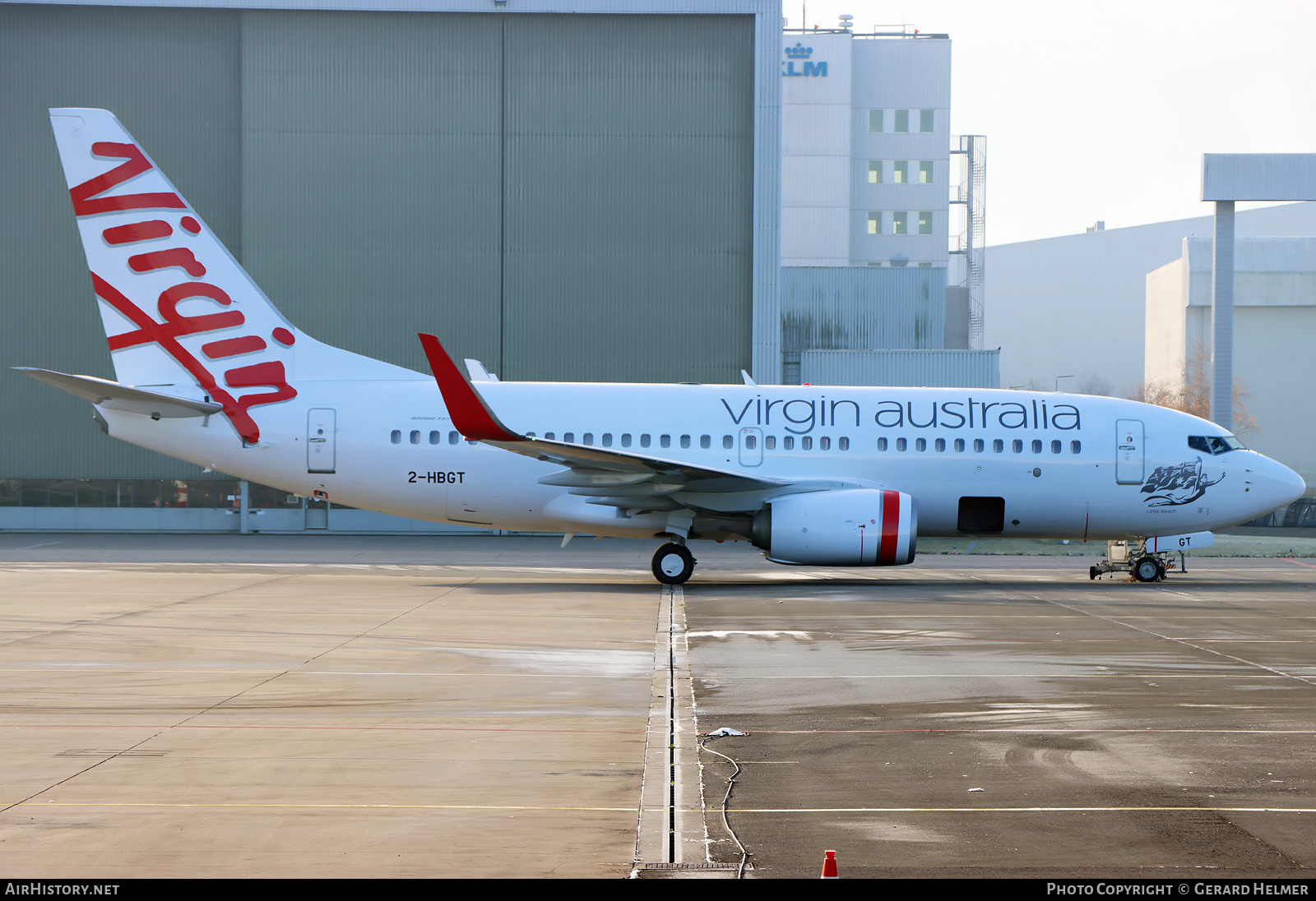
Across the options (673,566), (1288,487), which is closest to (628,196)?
(673,566)

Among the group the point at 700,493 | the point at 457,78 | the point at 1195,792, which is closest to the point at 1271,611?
the point at 700,493

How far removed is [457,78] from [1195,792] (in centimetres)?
3245

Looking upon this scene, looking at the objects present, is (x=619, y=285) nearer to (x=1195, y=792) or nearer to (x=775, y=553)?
(x=775, y=553)

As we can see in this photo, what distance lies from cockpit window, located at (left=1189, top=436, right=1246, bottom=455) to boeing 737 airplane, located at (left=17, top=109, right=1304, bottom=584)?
4 centimetres

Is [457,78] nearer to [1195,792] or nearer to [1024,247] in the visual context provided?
[1195,792]

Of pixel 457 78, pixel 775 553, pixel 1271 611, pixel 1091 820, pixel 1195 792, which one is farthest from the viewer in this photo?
pixel 457 78

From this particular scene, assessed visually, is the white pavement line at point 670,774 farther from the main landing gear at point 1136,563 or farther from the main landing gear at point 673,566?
the main landing gear at point 1136,563

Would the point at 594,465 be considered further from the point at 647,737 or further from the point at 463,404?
the point at 647,737

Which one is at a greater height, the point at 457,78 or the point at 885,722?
the point at 457,78

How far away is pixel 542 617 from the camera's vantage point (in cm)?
1533

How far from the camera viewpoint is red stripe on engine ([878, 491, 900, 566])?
19.4m

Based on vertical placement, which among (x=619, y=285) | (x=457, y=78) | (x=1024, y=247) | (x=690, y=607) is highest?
(x=1024, y=247)

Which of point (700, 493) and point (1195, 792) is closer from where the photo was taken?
point (1195, 792)

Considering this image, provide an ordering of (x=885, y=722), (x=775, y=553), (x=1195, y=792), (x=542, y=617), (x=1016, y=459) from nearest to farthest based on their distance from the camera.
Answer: (x=1195, y=792)
(x=885, y=722)
(x=542, y=617)
(x=775, y=553)
(x=1016, y=459)
